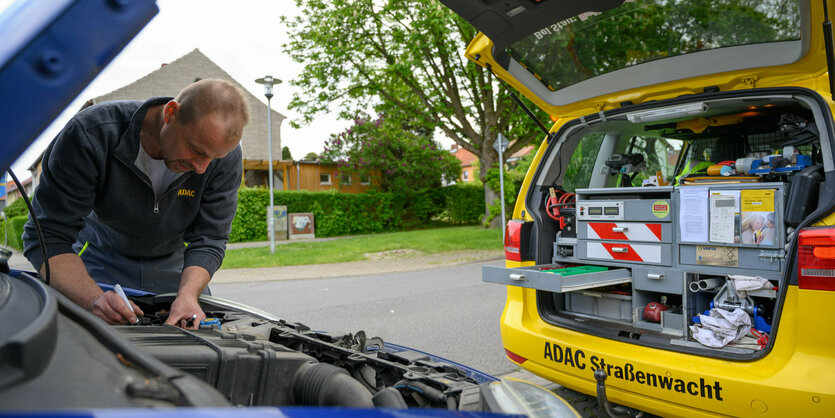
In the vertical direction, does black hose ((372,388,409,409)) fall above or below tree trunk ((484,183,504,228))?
below

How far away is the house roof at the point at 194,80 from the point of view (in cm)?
2870

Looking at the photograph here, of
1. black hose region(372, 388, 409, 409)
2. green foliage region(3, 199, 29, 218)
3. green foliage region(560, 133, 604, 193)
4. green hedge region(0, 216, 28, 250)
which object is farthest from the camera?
green foliage region(3, 199, 29, 218)

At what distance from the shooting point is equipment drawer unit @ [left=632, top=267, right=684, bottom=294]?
117 inches

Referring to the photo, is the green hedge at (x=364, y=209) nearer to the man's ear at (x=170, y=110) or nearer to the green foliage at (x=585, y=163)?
Answer: the green foliage at (x=585, y=163)

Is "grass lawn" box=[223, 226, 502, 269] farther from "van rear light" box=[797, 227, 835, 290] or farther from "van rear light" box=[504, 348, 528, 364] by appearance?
"van rear light" box=[797, 227, 835, 290]

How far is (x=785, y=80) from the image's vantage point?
101 inches

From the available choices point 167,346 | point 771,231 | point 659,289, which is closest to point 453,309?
point 659,289

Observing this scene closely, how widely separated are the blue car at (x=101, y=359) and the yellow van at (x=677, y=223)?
138 cm

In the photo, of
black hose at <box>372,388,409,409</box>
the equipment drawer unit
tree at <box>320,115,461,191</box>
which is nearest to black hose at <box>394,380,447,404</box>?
black hose at <box>372,388,409,409</box>

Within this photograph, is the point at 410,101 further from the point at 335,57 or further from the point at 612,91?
the point at 612,91

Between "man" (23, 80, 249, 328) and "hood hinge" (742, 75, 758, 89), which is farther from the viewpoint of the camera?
"hood hinge" (742, 75, 758, 89)

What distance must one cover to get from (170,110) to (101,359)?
55.5 inches

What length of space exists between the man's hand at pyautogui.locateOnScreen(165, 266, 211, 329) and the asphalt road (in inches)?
96.0

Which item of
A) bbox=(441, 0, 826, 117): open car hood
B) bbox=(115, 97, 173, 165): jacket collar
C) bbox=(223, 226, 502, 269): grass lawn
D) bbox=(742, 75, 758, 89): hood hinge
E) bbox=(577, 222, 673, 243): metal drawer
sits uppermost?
bbox=(441, 0, 826, 117): open car hood
